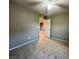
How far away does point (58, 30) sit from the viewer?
21.8ft

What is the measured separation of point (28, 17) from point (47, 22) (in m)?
2.97

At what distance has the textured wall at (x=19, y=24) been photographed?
358 centimetres

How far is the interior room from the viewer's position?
3.18 metres

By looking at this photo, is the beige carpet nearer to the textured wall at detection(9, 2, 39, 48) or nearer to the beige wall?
the textured wall at detection(9, 2, 39, 48)

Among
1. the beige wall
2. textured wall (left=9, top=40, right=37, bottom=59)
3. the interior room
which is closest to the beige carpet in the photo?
the interior room

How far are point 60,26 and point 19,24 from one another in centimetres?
369

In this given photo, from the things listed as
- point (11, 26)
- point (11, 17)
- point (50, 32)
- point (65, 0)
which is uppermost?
point (65, 0)

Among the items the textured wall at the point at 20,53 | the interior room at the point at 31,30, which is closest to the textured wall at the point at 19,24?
the interior room at the point at 31,30

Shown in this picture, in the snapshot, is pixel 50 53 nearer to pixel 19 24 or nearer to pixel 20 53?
pixel 20 53

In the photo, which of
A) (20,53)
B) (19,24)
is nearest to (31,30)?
(19,24)

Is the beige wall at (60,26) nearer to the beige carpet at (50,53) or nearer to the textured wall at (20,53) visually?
the beige carpet at (50,53)

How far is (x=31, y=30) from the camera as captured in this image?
5.45 m
